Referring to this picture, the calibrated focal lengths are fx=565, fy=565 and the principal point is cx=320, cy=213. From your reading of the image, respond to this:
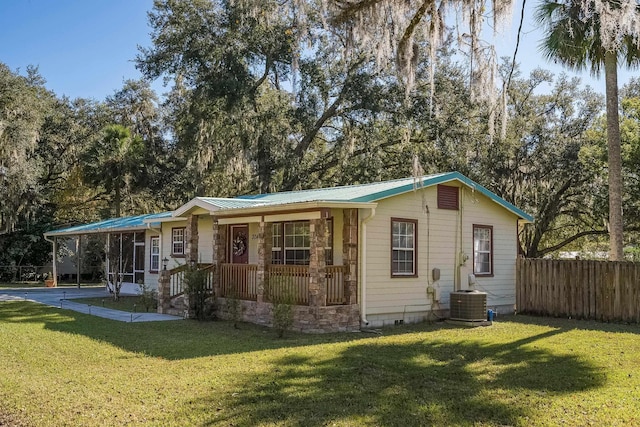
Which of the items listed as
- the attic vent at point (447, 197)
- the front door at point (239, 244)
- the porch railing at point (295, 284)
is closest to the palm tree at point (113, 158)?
the front door at point (239, 244)

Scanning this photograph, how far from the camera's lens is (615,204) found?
1374cm

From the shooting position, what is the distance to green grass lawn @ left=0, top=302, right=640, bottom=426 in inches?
219

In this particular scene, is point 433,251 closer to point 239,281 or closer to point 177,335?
point 239,281

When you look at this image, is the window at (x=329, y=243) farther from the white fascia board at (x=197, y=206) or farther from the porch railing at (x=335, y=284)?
the white fascia board at (x=197, y=206)

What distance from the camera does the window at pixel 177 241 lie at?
60.0 feet

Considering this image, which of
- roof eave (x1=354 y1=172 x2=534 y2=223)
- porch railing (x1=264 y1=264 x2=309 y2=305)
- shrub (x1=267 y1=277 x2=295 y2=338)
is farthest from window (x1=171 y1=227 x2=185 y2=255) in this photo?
roof eave (x1=354 y1=172 x2=534 y2=223)

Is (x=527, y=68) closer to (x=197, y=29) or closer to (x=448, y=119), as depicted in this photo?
(x=448, y=119)

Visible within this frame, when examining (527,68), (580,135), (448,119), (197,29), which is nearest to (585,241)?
(580,135)

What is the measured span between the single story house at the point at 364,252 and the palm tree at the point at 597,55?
255 centimetres

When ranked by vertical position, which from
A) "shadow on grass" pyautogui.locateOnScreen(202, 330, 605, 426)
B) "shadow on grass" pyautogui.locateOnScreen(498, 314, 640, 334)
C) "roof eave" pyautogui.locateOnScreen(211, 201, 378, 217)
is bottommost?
"shadow on grass" pyautogui.locateOnScreen(498, 314, 640, 334)

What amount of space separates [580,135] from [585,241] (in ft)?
27.6

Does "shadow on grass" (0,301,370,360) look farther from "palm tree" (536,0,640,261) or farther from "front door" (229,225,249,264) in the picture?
"palm tree" (536,0,640,261)

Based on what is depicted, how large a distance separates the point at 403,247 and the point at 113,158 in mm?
18056

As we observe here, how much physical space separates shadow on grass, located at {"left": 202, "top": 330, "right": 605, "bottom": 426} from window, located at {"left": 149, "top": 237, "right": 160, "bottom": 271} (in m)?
12.1
